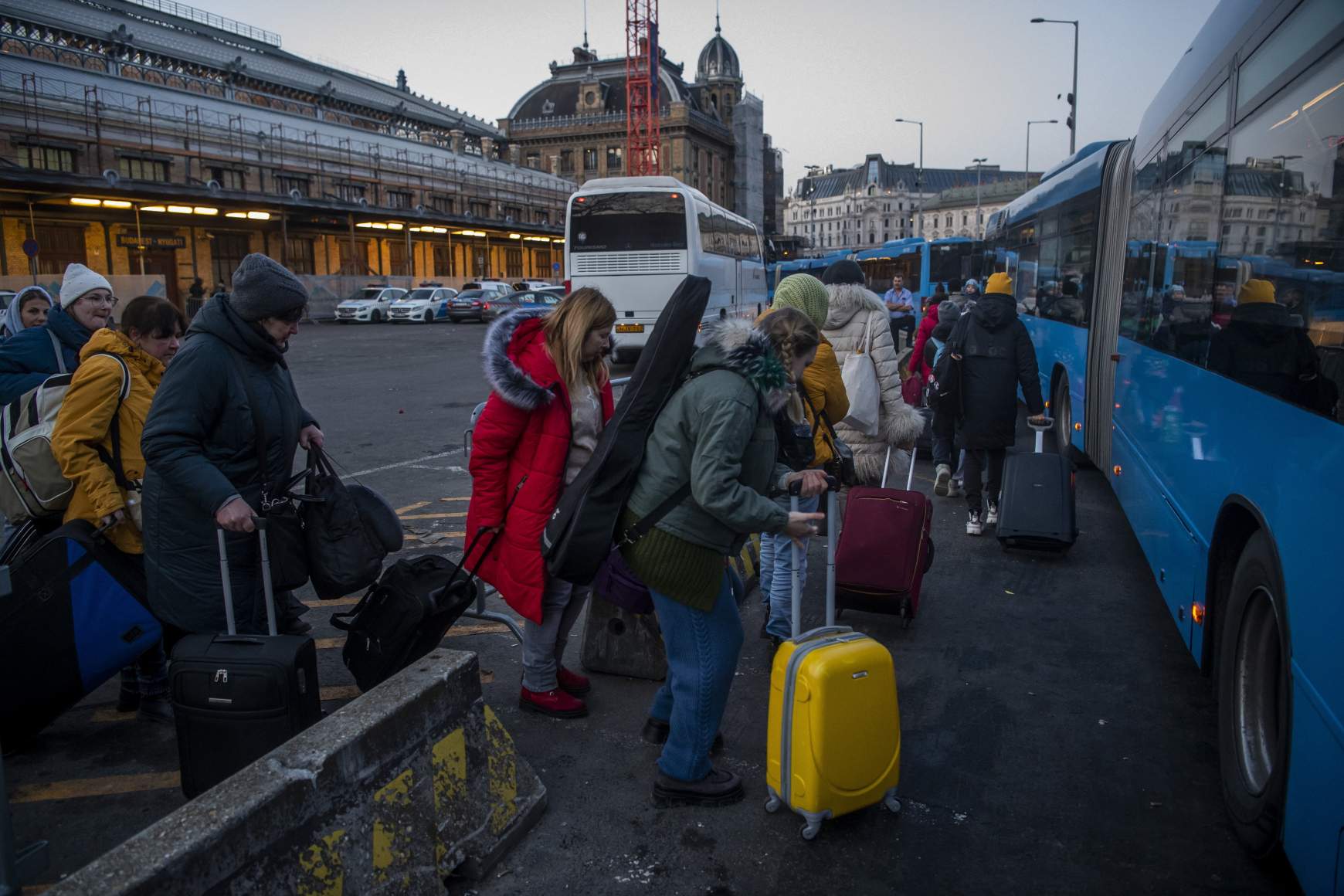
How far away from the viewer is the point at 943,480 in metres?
8.38

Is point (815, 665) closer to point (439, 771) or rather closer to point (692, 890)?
point (692, 890)

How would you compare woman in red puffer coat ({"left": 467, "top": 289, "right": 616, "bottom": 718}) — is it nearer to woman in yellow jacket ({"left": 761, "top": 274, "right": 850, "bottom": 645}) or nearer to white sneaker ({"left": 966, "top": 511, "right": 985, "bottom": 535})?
woman in yellow jacket ({"left": 761, "top": 274, "right": 850, "bottom": 645})

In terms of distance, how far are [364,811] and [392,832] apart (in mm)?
129

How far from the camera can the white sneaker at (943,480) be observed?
330 inches

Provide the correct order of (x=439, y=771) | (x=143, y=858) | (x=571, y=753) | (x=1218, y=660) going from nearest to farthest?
(x=143, y=858) < (x=439, y=771) < (x=1218, y=660) < (x=571, y=753)

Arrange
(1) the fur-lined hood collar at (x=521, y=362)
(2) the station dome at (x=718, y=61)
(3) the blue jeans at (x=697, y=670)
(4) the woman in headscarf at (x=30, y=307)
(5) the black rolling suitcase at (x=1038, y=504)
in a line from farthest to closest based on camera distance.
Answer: (2) the station dome at (x=718, y=61) → (5) the black rolling suitcase at (x=1038, y=504) → (4) the woman in headscarf at (x=30, y=307) → (1) the fur-lined hood collar at (x=521, y=362) → (3) the blue jeans at (x=697, y=670)

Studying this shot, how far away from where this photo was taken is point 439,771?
9.30ft

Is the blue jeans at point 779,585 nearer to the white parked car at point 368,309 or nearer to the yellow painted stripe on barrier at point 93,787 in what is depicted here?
the yellow painted stripe on barrier at point 93,787

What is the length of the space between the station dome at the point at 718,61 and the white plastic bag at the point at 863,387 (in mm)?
110691

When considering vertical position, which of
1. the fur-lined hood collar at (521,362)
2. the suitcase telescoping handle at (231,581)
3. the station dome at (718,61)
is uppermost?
the station dome at (718,61)

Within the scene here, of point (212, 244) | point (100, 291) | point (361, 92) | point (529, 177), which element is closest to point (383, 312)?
point (212, 244)

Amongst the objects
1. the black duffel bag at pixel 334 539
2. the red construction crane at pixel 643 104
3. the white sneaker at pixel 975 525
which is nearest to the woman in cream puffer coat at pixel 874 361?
the white sneaker at pixel 975 525

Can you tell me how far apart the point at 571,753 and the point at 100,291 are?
336cm

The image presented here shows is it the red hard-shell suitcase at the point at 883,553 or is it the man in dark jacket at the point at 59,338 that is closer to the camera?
the man in dark jacket at the point at 59,338
